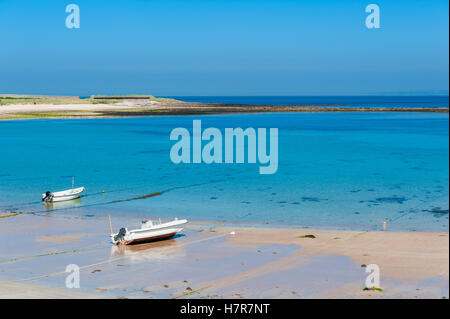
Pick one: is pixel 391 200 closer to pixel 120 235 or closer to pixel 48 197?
pixel 120 235

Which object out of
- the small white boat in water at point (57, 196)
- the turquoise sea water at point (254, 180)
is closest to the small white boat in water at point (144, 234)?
the turquoise sea water at point (254, 180)

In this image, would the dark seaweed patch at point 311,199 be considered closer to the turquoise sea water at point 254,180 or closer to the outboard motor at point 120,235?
the turquoise sea water at point 254,180

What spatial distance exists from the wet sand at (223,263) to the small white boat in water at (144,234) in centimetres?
26

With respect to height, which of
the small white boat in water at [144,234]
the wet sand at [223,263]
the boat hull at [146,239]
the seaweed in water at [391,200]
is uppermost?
the small white boat in water at [144,234]

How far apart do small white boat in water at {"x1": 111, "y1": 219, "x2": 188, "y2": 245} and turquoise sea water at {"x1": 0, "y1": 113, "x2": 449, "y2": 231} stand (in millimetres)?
5042

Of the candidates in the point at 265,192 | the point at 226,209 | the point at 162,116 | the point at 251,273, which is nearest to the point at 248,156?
the point at 265,192

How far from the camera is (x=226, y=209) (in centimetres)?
3095

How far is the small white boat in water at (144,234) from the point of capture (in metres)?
22.1

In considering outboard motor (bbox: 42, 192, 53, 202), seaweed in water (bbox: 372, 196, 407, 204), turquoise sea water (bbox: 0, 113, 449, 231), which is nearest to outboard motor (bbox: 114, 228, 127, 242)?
turquoise sea water (bbox: 0, 113, 449, 231)

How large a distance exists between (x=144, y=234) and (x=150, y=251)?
104 cm

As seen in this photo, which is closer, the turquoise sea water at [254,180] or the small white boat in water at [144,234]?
→ the small white boat in water at [144,234]

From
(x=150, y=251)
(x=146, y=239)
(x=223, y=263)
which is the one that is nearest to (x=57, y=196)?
(x=146, y=239)

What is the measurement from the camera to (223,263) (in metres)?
20.0
